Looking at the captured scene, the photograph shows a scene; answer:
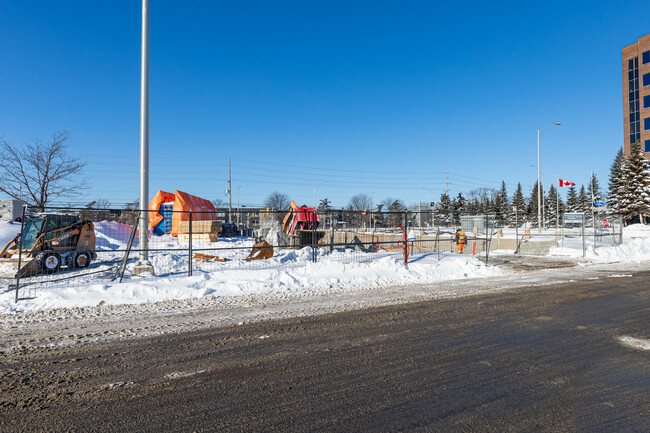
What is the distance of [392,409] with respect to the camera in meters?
3.75

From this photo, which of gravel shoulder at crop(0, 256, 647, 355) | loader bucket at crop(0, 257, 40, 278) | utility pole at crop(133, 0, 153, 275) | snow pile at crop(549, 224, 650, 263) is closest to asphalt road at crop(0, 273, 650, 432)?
gravel shoulder at crop(0, 256, 647, 355)

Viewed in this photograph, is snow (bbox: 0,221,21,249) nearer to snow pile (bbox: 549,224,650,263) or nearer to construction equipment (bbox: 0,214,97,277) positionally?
construction equipment (bbox: 0,214,97,277)

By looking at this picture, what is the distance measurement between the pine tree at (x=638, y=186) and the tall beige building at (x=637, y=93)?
24.9ft

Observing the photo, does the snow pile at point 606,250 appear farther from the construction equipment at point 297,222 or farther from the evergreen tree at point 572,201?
the evergreen tree at point 572,201

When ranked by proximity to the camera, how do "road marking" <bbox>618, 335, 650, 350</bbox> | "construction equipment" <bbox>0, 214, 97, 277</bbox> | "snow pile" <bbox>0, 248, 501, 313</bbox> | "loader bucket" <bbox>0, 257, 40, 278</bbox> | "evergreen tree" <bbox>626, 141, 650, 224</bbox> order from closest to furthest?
"road marking" <bbox>618, 335, 650, 350</bbox>
"snow pile" <bbox>0, 248, 501, 313</bbox>
"loader bucket" <bbox>0, 257, 40, 278</bbox>
"construction equipment" <bbox>0, 214, 97, 277</bbox>
"evergreen tree" <bbox>626, 141, 650, 224</bbox>

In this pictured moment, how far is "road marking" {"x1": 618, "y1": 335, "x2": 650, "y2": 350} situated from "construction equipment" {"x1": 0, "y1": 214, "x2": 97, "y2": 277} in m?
14.6

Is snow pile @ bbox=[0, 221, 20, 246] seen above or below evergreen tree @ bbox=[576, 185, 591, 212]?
below

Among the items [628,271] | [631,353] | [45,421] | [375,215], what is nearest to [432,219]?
[375,215]

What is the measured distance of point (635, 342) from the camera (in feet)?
19.4

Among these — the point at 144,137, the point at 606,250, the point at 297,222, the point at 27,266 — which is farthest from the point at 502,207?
the point at 27,266

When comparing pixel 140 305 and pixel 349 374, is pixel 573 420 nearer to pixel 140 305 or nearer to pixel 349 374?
pixel 349 374

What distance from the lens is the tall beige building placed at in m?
52.8

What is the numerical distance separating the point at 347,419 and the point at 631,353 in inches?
172

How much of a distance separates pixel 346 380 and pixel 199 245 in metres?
16.9
